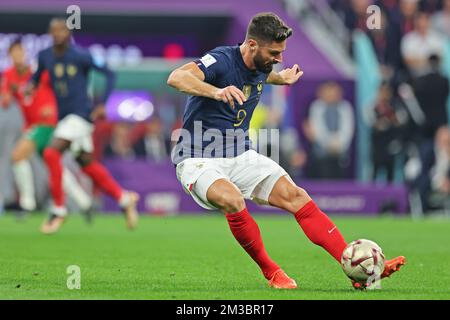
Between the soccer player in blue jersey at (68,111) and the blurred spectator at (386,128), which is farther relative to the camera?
the blurred spectator at (386,128)

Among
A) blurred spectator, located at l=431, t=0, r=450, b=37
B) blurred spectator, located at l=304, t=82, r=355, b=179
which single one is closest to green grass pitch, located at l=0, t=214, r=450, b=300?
blurred spectator, located at l=304, t=82, r=355, b=179

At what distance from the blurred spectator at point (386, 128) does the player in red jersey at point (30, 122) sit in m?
6.67

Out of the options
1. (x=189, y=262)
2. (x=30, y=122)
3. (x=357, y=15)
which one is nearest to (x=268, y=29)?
(x=189, y=262)

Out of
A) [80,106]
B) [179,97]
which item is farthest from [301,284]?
[179,97]

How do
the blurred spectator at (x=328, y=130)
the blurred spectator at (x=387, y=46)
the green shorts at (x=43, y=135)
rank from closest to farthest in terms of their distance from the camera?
1. the green shorts at (x=43, y=135)
2. the blurred spectator at (x=328, y=130)
3. the blurred spectator at (x=387, y=46)

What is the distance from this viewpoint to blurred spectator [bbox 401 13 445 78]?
825 inches

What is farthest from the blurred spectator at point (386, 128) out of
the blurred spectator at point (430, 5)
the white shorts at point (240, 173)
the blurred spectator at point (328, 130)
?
the white shorts at point (240, 173)

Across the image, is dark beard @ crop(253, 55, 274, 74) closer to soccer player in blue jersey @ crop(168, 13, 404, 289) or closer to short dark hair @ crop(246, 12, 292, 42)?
soccer player in blue jersey @ crop(168, 13, 404, 289)

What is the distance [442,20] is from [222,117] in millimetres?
16777

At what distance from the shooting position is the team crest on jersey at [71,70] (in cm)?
1405

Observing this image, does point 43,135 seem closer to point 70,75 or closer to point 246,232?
point 70,75

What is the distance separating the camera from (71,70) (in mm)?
14070

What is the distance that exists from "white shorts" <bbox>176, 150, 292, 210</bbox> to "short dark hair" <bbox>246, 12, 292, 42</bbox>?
2.91 feet

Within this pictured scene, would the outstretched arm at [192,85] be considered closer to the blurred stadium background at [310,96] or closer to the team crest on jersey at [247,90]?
the team crest on jersey at [247,90]
